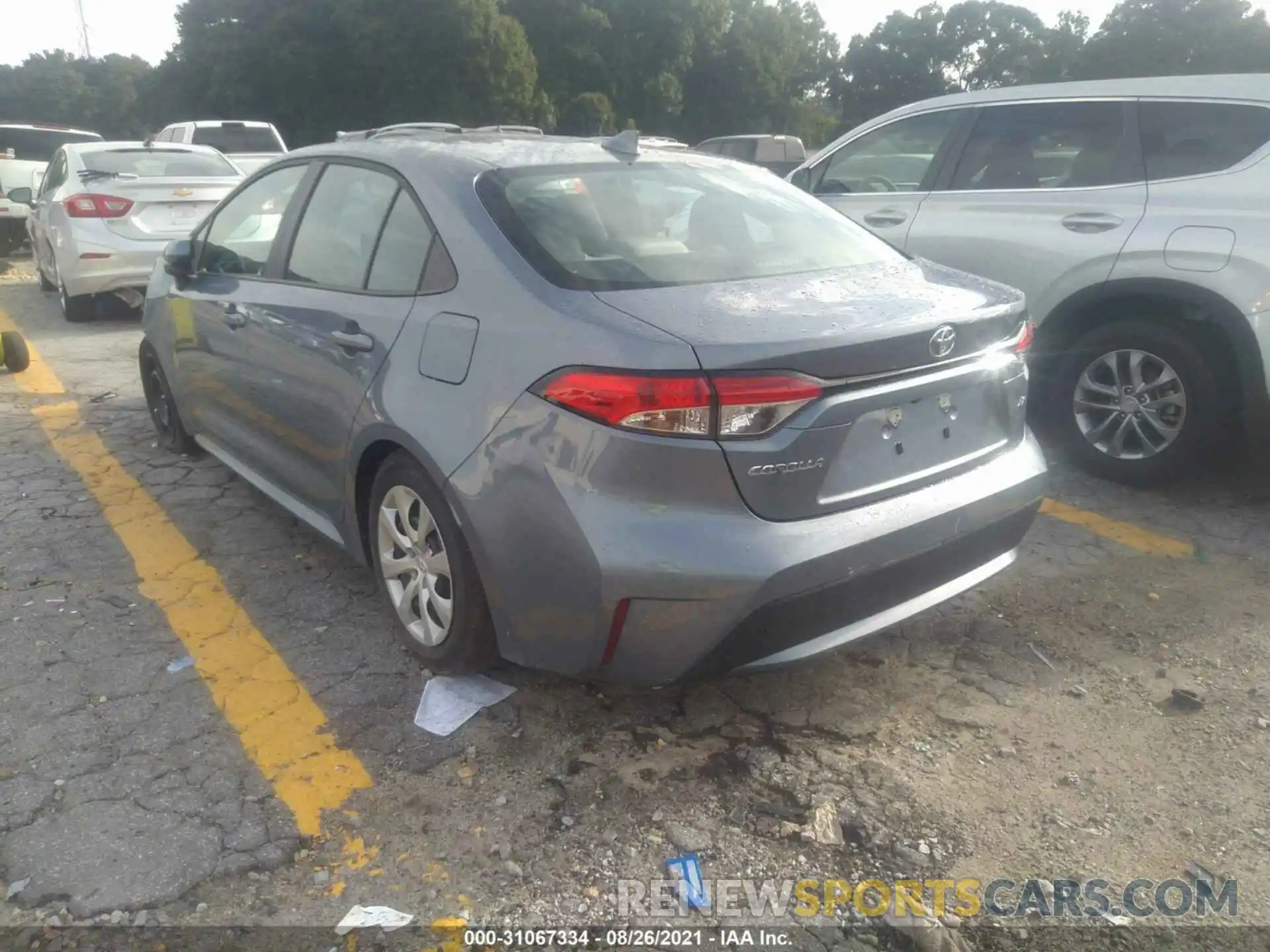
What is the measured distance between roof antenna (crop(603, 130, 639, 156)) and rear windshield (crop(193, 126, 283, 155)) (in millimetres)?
12503

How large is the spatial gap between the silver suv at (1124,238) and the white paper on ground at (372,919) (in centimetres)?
283

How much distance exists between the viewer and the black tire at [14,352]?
6777 millimetres

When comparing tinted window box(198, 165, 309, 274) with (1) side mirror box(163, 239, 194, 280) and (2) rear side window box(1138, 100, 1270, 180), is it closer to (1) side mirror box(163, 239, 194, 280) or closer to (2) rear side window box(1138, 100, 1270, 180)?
(1) side mirror box(163, 239, 194, 280)

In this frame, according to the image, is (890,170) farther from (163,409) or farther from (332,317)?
(163,409)

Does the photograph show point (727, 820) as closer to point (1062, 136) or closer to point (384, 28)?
point (1062, 136)

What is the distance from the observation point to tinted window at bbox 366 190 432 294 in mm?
2977

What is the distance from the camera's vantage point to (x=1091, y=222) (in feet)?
15.1

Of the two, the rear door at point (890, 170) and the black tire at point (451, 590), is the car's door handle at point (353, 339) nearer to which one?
the black tire at point (451, 590)

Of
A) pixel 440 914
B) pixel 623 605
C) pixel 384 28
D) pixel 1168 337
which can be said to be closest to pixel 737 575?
pixel 623 605

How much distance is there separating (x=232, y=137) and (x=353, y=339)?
13.3 metres

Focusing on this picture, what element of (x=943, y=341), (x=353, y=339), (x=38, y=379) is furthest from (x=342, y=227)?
(x=38, y=379)

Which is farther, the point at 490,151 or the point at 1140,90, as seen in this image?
the point at 1140,90

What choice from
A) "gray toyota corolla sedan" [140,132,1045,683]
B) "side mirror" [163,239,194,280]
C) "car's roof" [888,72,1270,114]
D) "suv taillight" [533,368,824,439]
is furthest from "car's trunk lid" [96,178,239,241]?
"suv taillight" [533,368,824,439]

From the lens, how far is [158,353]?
16.0 ft
